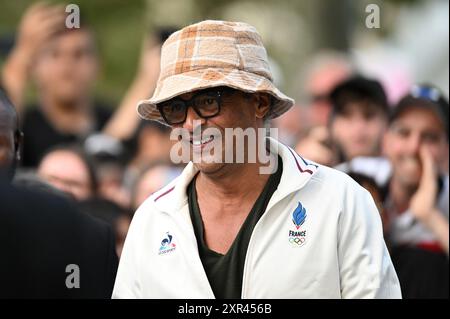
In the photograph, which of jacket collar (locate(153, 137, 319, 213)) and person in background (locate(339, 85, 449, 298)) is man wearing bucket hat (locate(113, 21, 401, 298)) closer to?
jacket collar (locate(153, 137, 319, 213))

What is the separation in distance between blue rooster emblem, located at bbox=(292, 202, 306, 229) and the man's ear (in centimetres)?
42

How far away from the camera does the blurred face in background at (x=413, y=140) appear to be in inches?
298

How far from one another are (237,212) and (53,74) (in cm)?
568

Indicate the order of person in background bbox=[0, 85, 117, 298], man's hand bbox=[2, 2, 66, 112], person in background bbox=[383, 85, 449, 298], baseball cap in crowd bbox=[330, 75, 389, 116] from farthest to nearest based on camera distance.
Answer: man's hand bbox=[2, 2, 66, 112]
baseball cap in crowd bbox=[330, 75, 389, 116]
person in background bbox=[383, 85, 449, 298]
person in background bbox=[0, 85, 117, 298]

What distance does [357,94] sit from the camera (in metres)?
8.32

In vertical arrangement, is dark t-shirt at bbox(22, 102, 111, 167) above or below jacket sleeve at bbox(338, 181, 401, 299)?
below

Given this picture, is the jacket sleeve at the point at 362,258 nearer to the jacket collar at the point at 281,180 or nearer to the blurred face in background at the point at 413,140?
the jacket collar at the point at 281,180

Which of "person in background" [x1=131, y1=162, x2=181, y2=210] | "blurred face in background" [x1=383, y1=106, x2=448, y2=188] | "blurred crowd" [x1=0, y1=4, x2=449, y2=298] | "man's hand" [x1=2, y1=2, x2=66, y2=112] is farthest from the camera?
"man's hand" [x1=2, y1=2, x2=66, y2=112]

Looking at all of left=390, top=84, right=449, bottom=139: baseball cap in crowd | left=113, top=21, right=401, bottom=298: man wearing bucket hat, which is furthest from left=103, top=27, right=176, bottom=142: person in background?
left=113, top=21, right=401, bottom=298: man wearing bucket hat

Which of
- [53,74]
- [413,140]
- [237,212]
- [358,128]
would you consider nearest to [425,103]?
[413,140]

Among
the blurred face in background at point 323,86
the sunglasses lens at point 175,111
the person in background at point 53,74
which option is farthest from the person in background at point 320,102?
the sunglasses lens at point 175,111

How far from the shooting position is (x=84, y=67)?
9891 millimetres

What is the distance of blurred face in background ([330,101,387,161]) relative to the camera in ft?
26.0

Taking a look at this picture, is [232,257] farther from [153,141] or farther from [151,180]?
[153,141]
